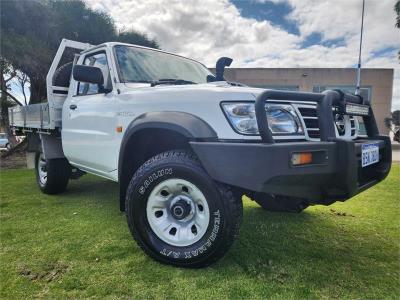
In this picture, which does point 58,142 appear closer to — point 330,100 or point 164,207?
point 164,207

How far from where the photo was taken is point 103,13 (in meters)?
12.7

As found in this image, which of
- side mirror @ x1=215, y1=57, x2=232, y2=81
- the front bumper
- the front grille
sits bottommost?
the front bumper

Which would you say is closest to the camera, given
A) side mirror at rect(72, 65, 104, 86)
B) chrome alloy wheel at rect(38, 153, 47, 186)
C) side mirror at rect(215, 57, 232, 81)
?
side mirror at rect(72, 65, 104, 86)

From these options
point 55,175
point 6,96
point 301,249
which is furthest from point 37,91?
point 301,249

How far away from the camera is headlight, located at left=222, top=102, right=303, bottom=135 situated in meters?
2.43

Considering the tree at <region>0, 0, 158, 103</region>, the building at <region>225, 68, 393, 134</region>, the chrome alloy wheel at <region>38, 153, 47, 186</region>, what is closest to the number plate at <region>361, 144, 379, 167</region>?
the chrome alloy wheel at <region>38, 153, 47, 186</region>

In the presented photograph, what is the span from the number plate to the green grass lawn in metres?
0.83

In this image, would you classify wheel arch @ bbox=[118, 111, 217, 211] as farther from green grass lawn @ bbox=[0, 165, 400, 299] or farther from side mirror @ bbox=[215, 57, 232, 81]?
side mirror @ bbox=[215, 57, 232, 81]

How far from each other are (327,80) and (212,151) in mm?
22383

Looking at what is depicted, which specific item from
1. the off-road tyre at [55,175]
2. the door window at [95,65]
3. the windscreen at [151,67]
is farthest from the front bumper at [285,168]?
the off-road tyre at [55,175]

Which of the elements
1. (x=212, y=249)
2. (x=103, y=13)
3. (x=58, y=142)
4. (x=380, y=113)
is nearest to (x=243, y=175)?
(x=212, y=249)

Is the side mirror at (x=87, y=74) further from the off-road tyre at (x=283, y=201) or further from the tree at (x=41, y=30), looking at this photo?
the tree at (x=41, y=30)

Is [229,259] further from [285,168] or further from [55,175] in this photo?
[55,175]

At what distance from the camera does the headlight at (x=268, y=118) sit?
7.98 feet
